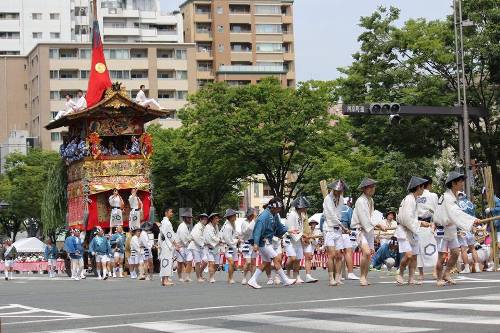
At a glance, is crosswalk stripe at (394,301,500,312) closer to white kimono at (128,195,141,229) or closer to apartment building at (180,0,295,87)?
white kimono at (128,195,141,229)

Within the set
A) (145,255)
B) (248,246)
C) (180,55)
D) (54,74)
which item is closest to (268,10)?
(180,55)

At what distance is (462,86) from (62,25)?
88.8 m

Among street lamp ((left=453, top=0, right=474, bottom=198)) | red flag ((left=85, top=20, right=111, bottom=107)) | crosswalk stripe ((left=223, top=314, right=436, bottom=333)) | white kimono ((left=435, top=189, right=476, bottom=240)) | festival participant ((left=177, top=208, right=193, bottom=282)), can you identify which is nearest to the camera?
crosswalk stripe ((left=223, top=314, right=436, bottom=333))

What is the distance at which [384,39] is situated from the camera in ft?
150

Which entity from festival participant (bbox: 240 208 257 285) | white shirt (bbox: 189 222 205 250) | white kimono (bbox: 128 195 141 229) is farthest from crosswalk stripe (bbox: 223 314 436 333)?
white kimono (bbox: 128 195 141 229)

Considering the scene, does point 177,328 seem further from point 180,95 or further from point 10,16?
point 10,16

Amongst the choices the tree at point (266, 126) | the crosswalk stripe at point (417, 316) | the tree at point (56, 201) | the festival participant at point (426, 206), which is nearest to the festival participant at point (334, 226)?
the festival participant at point (426, 206)

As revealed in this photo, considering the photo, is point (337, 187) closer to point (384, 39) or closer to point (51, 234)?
point (384, 39)

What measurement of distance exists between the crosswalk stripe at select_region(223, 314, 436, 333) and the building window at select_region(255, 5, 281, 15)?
4158 inches

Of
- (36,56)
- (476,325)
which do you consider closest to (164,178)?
(36,56)

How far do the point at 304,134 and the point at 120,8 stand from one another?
7540 centimetres

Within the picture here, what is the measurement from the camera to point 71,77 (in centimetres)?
10675

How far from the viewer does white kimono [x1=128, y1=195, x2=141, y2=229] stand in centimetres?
4044

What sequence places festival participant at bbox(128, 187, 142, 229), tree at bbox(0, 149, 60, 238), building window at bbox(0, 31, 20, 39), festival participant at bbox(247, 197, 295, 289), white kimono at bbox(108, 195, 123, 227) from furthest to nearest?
building window at bbox(0, 31, 20, 39)
tree at bbox(0, 149, 60, 238)
white kimono at bbox(108, 195, 123, 227)
festival participant at bbox(128, 187, 142, 229)
festival participant at bbox(247, 197, 295, 289)
